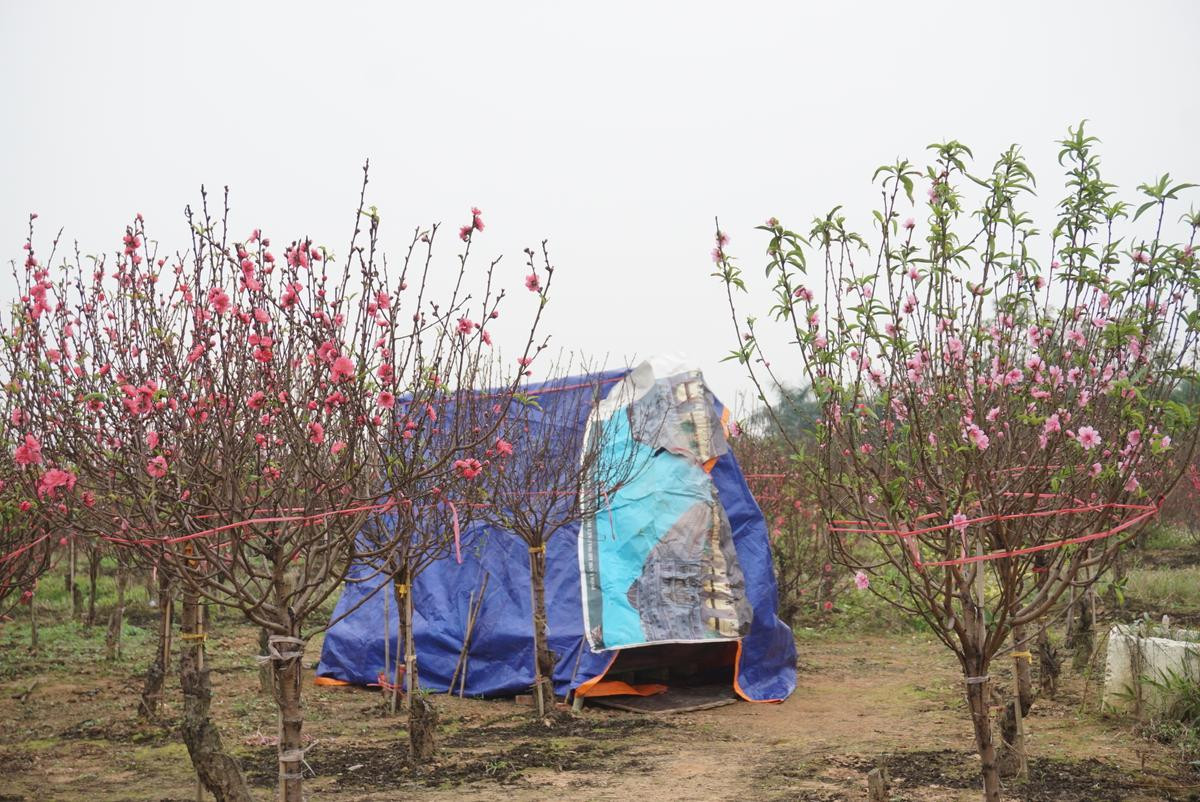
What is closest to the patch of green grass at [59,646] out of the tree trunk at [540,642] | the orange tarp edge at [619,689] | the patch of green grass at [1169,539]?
the tree trunk at [540,642]

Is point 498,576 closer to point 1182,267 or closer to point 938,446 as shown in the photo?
point 938,446

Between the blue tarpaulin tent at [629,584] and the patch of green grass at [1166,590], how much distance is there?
5419 mm

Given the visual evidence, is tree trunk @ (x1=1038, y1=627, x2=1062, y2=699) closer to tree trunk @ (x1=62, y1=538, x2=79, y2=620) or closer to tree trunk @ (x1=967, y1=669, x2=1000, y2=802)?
tree trunk @ (x1=967, y1=669, x2=1000, y2=802)

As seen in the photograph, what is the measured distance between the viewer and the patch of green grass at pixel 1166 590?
1266cm

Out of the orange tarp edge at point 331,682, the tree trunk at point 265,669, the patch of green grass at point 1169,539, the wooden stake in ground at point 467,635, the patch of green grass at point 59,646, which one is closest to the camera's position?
the tree trunk at point 265,669

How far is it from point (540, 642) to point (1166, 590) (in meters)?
8.55

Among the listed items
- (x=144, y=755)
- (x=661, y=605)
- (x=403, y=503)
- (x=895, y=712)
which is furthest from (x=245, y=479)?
(x=895, y=712)

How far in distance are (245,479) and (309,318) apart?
115cm

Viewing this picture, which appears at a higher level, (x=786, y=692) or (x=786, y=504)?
(x=786, y=504)

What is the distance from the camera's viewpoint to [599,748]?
7898 mm

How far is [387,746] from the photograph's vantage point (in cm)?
793

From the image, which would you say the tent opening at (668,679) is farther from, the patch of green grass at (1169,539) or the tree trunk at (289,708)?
the patch of green grass at (1169,539)

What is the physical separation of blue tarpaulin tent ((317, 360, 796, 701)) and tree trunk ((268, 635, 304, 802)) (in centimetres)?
484

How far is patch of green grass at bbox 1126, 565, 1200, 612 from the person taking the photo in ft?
41.5
